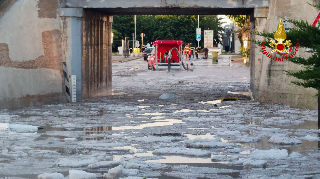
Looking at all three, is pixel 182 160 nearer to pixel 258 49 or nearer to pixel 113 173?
pixel 113 173

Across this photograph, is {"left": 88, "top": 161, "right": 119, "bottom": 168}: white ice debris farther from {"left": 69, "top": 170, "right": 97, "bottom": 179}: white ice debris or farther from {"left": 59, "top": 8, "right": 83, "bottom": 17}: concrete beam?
{"left": 59, "top": 8, "right": 83, "bottom": 17}: concrete beam

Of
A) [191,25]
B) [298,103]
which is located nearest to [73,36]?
[298,103]

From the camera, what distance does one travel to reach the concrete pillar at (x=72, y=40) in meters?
22.2

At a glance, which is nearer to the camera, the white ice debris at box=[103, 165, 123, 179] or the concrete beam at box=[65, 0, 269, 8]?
the white ice debris at box=[103, 165, 123, 179]

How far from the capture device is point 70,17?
2219 centimetres

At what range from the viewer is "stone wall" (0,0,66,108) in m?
20.3

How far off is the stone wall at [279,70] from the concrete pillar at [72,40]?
590 centimetres

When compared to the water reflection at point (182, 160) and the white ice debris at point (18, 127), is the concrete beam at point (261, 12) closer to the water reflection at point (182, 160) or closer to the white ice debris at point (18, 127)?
the white ice debris at point (18, 127)

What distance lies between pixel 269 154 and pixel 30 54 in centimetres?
1141

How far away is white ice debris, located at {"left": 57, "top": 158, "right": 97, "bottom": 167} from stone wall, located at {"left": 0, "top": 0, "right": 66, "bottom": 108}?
382 inches

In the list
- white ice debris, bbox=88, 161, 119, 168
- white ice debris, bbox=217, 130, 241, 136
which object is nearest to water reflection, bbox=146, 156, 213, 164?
white ice debris, bbox=88, 161, 119, 168

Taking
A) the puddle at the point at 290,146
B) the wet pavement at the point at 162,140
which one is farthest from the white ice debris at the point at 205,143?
the puddle at the point at 290,146

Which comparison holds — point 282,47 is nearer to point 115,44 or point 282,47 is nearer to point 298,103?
point 298,103

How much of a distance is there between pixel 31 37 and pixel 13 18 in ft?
2.75
